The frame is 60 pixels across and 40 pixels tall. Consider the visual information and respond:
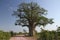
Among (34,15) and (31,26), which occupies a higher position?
(34,15)

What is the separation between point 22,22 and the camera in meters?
25.8

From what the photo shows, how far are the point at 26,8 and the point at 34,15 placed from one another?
5.76 ft

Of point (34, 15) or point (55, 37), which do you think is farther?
point (34, 15)

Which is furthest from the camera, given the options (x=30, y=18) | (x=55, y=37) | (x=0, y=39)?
(x=30, y=18)

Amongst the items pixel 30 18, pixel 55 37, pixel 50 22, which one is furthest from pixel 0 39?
pixel 50 22

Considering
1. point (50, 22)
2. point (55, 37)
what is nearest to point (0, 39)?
point (55, 37)

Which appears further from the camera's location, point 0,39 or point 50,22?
point 50,22

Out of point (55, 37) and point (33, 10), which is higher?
point (33, 10)

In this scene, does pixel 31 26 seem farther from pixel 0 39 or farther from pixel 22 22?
pixel 0 39

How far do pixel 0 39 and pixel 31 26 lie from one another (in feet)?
45.7

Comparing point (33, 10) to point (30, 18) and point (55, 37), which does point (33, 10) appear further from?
point (55, 37)

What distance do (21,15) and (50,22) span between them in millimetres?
4963

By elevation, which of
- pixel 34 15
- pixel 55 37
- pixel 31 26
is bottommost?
pixel 55 37

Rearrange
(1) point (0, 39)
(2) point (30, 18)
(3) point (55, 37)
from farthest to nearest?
(2) point (30, 18), (3) point (55, 37), (1) point (0, 39)
